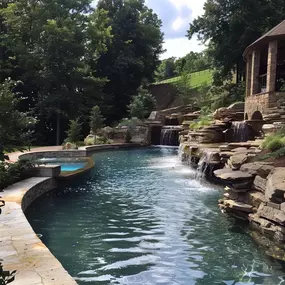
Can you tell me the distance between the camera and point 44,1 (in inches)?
1014

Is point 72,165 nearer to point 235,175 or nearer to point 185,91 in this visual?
point 235,175

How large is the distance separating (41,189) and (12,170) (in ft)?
3.05

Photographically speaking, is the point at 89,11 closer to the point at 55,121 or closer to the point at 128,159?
the point at 55,121

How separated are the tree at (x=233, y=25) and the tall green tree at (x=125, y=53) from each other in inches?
284

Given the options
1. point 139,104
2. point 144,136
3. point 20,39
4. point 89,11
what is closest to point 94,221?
point 144,136

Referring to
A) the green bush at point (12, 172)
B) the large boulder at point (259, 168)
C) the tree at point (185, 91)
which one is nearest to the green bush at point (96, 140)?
the tree at point (185, 91)

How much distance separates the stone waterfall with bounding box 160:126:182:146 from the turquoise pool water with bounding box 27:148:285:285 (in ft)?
42.9

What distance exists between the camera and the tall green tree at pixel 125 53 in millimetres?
31062

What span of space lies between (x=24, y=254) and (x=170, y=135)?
65.8 ft

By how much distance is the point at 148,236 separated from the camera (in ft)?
19.6

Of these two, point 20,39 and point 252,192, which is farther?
point 20,39

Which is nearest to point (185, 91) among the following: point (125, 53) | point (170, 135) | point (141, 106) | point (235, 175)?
point (125, 53)

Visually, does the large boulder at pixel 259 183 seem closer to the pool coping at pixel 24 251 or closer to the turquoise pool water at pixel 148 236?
the turquoise pool water at pixel 148 236

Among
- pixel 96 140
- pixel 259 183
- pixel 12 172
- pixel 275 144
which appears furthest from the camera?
pixel 96 140
